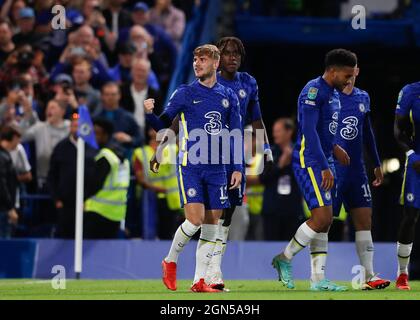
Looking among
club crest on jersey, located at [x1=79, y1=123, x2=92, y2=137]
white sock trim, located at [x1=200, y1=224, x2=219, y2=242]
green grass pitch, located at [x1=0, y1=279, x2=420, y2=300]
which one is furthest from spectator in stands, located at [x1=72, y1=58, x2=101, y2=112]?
white sock trim, located at [x1=200, y1=224, x2=219, y2=242]

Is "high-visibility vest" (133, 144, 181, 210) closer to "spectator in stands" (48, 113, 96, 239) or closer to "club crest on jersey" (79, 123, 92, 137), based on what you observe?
"spectator in stands" (48, 113, 96, 239)

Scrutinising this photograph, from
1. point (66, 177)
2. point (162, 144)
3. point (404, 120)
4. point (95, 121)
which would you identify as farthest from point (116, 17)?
point (162, 144)

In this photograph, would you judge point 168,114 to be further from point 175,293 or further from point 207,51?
point 175,293

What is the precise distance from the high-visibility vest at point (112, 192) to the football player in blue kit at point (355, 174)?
15.6ft

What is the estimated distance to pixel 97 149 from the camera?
1623cm

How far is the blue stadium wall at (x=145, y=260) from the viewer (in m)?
15.9

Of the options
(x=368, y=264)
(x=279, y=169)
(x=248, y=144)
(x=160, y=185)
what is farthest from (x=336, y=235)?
(x=368, y=264)

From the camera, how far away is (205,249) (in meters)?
11.3

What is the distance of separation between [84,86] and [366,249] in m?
7.54

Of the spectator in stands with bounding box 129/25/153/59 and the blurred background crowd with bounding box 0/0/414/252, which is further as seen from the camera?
the spectator in stands with bounding box 129/25/153/59

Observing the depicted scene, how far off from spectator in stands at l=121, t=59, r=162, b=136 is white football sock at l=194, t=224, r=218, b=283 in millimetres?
7122

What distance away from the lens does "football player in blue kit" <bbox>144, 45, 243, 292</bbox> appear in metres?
11.1

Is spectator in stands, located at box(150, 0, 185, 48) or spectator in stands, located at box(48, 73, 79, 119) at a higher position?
spectator in stands, located at box(150, 0, 185, 48)
